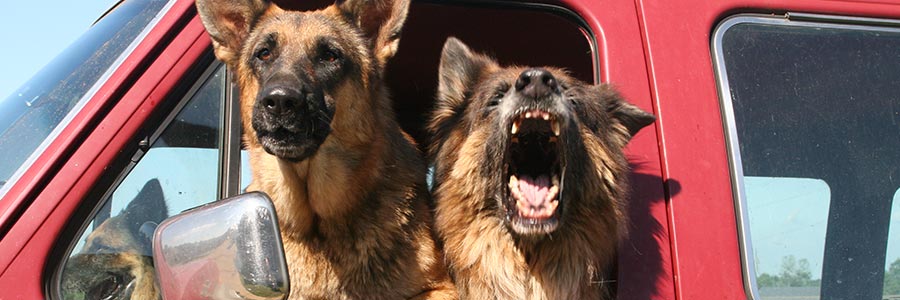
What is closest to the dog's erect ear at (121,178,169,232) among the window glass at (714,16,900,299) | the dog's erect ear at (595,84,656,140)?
the dog's erect ear at (595,84,656,140)

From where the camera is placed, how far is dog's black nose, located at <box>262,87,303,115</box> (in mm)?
2887

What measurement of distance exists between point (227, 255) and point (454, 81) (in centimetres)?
177

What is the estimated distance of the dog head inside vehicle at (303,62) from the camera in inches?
115

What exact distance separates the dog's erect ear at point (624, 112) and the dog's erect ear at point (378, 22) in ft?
2.99

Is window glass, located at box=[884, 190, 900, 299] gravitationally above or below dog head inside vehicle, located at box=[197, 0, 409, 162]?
below

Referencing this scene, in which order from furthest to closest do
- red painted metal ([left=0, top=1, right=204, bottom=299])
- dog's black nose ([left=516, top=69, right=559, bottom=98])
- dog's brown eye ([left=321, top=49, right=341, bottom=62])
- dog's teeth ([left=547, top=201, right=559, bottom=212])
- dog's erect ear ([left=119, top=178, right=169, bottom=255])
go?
dog's brown eye ([left=321, top=49, right=341, bottom=62]) < dog's black nose ([left=516, top=69, right=559, bottom=98]) < dog's teeth ([left=547, top=201, right=559, bottom=212]) < dog's erect ear ([left=119, top=178, right=169, bottom=255]) < red painted metal ([left=0, top=1, right=204, bottom=299])

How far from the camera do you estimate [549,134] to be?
124 inches

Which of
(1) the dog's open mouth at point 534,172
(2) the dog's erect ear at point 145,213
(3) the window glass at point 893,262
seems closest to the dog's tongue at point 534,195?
→ (1) the dog's open mouth at point 534,172

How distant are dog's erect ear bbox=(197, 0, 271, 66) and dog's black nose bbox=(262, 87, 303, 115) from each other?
0.19 meters

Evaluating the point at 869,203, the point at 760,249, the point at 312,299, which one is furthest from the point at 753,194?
the point at 312,299

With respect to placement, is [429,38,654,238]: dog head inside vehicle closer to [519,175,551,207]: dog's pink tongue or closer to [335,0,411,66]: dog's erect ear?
[519,175,551,207]: dog's pink tongue

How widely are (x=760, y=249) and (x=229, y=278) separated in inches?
63.9

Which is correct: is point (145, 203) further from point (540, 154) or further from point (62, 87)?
point (540, 154)

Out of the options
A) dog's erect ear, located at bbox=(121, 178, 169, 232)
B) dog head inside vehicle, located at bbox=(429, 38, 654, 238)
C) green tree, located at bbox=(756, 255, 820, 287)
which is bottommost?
green tree, located at bbox=(756, 255, 820, 287)
